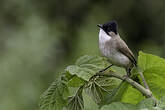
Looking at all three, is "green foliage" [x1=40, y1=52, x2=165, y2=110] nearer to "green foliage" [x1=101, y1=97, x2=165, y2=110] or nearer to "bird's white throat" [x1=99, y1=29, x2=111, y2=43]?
"green foliage" [x1=101, y1=97, x2=165, y2=110]

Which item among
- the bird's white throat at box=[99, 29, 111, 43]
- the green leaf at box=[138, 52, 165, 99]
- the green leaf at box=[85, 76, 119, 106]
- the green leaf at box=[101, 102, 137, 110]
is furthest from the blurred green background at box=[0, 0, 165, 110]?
the green leaf at box=[101, 102, 137, 110]

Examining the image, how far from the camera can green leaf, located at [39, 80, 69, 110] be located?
1429 mm

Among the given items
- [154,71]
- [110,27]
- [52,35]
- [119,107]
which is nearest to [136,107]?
[119,107]

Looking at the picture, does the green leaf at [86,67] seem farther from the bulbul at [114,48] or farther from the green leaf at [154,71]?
the bulbul at [114,48]

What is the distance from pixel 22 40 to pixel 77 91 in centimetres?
630

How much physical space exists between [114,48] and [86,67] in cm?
67

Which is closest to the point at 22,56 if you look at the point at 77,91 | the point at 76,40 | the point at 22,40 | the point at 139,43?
the point at 22,40

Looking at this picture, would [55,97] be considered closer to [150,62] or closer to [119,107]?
[119,107]

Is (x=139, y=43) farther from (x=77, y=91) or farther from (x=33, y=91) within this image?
(x=77, y=91)

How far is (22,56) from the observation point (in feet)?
24.2

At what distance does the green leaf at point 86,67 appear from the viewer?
4.60ft

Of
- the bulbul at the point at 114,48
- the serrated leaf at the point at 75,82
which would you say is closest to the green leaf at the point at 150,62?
the serrated leaf at the point at 75,82

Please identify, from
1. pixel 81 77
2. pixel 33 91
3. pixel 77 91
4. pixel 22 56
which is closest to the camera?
pixel 81 77

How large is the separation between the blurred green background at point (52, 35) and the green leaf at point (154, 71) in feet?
16.6
